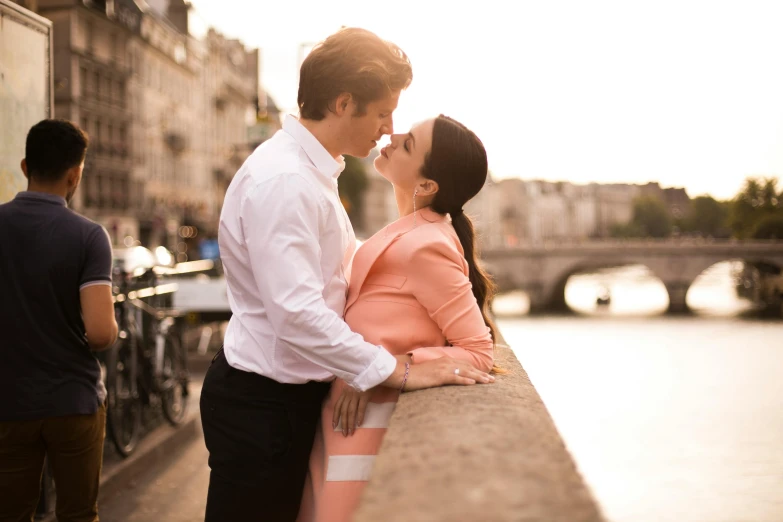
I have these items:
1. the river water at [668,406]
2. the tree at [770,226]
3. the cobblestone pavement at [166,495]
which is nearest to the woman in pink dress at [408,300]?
the cobblestone pavement at [166,495]

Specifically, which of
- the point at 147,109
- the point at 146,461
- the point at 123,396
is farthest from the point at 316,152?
the point at 147,109

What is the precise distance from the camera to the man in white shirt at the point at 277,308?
6.37 ft

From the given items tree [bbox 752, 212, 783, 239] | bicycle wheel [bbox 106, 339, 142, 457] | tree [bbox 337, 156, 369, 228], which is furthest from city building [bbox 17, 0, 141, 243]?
tree [bbox 752, 212, 783, 239]

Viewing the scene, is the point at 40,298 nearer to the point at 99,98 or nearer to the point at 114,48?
the point at 99,98

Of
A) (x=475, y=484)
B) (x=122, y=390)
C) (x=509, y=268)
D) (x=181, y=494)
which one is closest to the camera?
(x=475, y=484)

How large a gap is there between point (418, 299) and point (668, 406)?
27196mm

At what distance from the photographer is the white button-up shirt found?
1.91 metres

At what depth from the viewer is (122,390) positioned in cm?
617

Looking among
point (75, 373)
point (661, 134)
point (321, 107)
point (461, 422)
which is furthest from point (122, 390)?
point (661, 134)

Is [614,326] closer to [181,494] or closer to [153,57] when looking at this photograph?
[153,57]

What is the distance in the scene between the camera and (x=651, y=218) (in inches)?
3976

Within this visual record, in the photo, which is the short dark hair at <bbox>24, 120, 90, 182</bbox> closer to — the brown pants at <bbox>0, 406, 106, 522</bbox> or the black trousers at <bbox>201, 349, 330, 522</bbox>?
the brown pants at <bbox>0, 406, 106, 522</bbox>

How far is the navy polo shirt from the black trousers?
76cm

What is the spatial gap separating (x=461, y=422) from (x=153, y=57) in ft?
139
